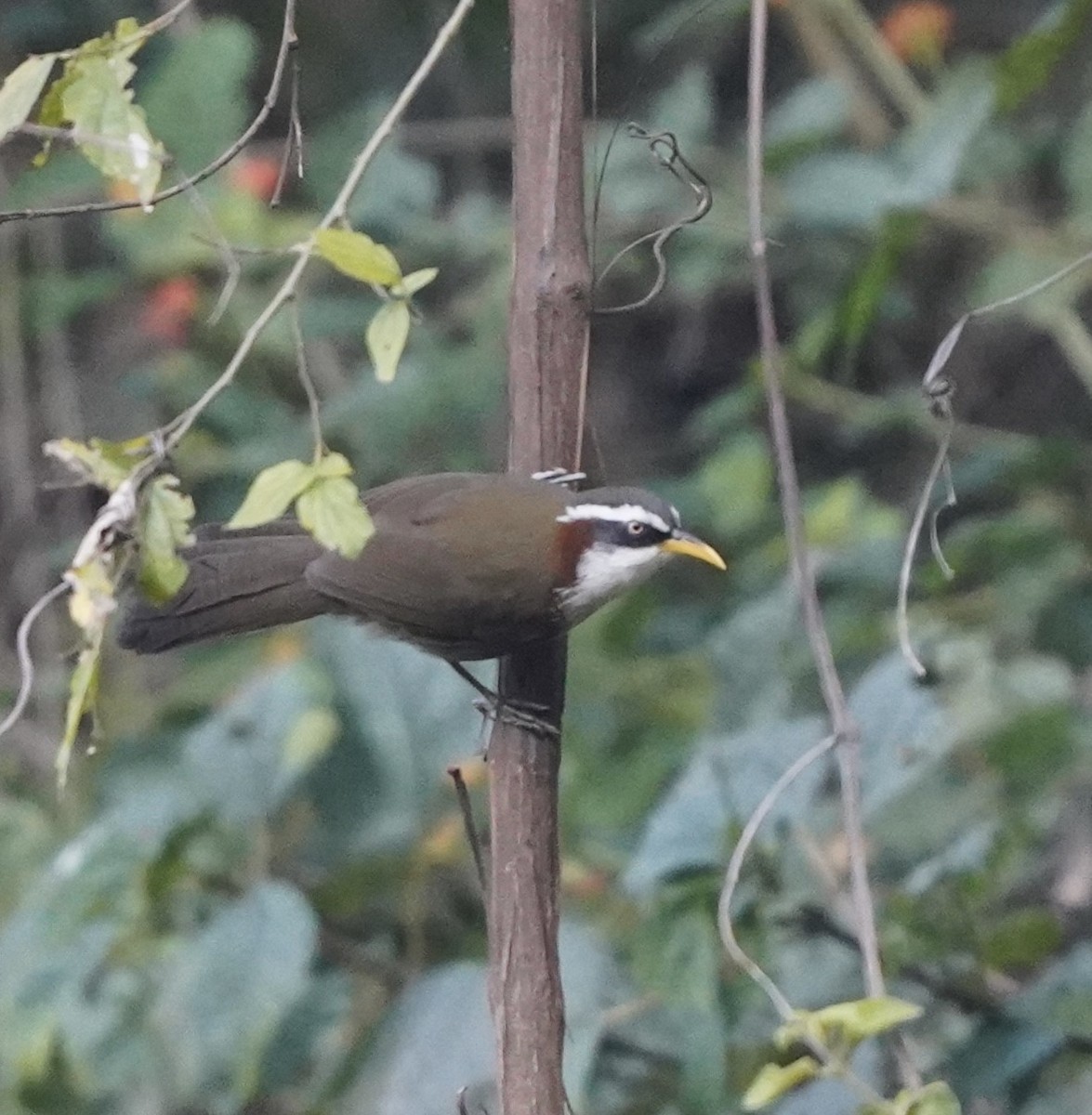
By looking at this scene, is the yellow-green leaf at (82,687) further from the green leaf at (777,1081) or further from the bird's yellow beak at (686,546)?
the bird's yellow beak at (686,546)

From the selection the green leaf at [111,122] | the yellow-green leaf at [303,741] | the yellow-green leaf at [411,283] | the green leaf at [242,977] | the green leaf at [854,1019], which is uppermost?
the green leaf at [111,122]

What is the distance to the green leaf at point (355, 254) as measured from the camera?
157 centimetres

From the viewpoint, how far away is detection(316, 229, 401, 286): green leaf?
157cm

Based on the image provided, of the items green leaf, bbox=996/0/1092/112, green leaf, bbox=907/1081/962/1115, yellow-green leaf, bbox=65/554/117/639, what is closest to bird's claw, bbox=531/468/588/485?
yellow-green leaf, bbox=65/554/117/639

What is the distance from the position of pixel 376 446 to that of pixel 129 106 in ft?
7.80

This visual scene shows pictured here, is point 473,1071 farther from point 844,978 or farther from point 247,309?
point 247,309

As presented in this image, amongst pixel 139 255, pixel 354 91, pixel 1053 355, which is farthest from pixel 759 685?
pixel 354 91

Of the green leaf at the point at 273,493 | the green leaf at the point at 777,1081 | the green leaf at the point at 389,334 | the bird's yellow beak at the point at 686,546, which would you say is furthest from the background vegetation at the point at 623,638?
the green leaf at the point at 777,1081

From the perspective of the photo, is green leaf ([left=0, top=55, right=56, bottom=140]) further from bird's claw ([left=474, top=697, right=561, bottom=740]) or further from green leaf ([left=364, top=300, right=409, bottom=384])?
bird's claw ([left=474, top=697, right=561, bottom=740])

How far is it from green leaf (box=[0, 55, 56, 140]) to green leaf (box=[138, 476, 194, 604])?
0.33m

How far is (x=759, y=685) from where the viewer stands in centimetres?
296

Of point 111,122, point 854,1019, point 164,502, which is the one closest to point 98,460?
point 164,502

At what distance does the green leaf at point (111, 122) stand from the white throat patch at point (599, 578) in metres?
0.73

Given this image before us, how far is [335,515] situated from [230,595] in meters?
0.73
